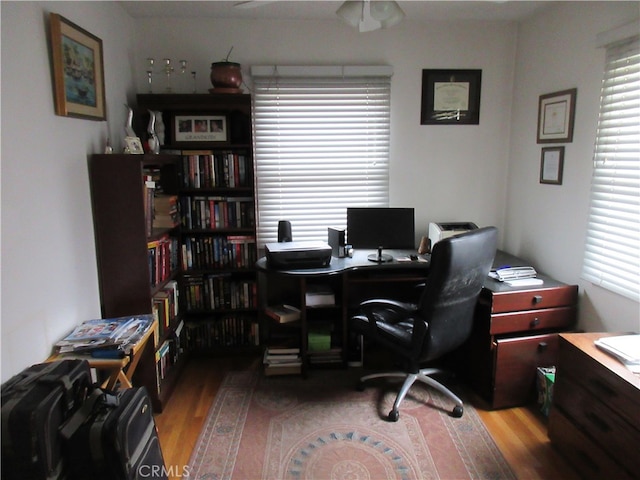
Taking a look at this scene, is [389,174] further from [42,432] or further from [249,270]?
[42,432]

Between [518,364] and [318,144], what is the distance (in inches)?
77.1

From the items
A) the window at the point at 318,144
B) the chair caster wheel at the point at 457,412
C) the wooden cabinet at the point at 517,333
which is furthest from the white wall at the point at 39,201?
the wooden cabinet at the point at 517,333

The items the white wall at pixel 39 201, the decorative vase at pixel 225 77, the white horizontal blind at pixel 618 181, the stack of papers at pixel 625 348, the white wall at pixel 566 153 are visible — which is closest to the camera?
the white wall at pixel 39 201

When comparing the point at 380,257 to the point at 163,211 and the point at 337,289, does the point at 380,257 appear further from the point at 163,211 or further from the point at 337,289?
the point at 163,211

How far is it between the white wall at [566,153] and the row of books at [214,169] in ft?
6.48

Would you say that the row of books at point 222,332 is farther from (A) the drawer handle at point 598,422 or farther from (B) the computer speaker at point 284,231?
(A) the drawer handle at point 598,422

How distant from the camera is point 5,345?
1564mm

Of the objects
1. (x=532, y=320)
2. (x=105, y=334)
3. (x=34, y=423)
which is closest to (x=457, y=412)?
(x=532, y=320)

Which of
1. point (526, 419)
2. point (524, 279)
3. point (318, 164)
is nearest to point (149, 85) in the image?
point (318, 164)

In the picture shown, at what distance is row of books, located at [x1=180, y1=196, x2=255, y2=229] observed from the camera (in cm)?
299

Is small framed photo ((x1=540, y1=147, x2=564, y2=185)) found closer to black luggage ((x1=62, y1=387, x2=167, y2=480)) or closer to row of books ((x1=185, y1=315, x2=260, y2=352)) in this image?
row of books ((x1=185, y1=315, x2=260, y2=352))

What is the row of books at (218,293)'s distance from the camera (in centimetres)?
306

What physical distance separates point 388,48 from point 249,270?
1.89m

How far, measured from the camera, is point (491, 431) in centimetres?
231
